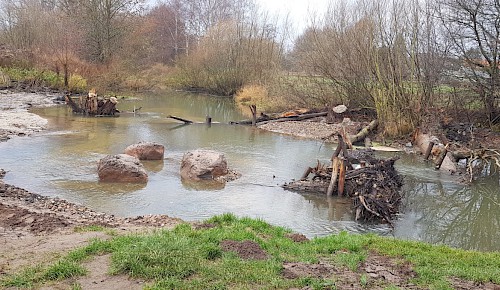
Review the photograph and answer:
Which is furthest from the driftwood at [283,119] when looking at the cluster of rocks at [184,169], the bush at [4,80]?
the bush at [4,80]

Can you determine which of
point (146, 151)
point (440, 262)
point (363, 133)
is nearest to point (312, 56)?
point (363, 133)

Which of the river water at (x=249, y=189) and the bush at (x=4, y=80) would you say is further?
the bush at (x=4, y=80)

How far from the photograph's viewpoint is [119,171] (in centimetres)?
1184

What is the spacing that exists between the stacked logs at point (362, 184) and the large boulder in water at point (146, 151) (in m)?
4.78

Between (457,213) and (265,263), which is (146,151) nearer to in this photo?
(457,213)

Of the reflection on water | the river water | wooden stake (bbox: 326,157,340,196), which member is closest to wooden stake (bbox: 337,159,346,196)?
wooden stake (bbox: 326,157,340,196)

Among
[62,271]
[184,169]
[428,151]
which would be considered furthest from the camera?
[428,151]

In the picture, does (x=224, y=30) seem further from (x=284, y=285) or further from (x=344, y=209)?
(x=284, y=285)

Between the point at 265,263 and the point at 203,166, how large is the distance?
7139 millimetres

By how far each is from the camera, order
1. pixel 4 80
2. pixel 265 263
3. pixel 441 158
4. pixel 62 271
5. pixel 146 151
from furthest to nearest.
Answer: pixel 4 80 → pixel 441 158 → pixel 146 151 → pixel 265 263 → pixel 62 271

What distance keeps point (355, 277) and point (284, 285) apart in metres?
0.97

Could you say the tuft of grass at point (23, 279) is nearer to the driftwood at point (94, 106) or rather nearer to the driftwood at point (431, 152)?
the driftwood at point (431, 152)

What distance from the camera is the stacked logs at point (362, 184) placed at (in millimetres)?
9883

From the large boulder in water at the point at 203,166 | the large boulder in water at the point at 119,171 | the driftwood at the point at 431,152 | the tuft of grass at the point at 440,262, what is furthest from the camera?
the driftwood at the point at 431,152
